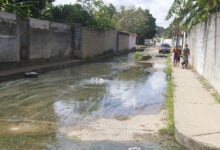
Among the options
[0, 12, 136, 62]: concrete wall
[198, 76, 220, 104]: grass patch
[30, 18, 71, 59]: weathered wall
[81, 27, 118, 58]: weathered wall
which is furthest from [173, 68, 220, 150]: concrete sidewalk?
[81, 27, 118, 58]: weathered wall

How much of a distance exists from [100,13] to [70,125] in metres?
28.1

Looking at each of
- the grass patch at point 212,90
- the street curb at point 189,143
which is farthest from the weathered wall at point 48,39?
the street curb at point 189,143

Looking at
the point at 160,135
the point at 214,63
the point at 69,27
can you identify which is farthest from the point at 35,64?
the point at 160,135

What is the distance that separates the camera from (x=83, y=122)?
838cm

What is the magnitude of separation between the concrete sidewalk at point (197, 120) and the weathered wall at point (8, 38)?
9.71 meters

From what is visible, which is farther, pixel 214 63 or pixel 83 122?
pixel 214 63

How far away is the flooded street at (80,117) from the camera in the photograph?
6.71 meters

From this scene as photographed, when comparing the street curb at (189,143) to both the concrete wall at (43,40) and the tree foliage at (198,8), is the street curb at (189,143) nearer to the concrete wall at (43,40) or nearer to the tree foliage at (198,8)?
the tree foliage at (198,8)

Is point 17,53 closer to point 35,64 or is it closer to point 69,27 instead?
point 35,64

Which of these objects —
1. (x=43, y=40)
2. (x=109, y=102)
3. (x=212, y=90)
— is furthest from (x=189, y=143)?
(x=43, y=40)

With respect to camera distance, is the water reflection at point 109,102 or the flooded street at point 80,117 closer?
the flooded street at point 80,117

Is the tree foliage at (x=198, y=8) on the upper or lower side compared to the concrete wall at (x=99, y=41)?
upper

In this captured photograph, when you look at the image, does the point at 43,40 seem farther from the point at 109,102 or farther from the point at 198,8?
the point at 109,102

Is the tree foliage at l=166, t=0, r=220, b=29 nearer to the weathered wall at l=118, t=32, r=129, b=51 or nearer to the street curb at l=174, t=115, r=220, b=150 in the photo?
the street curb at l=174, t=115, r=220, b=150
